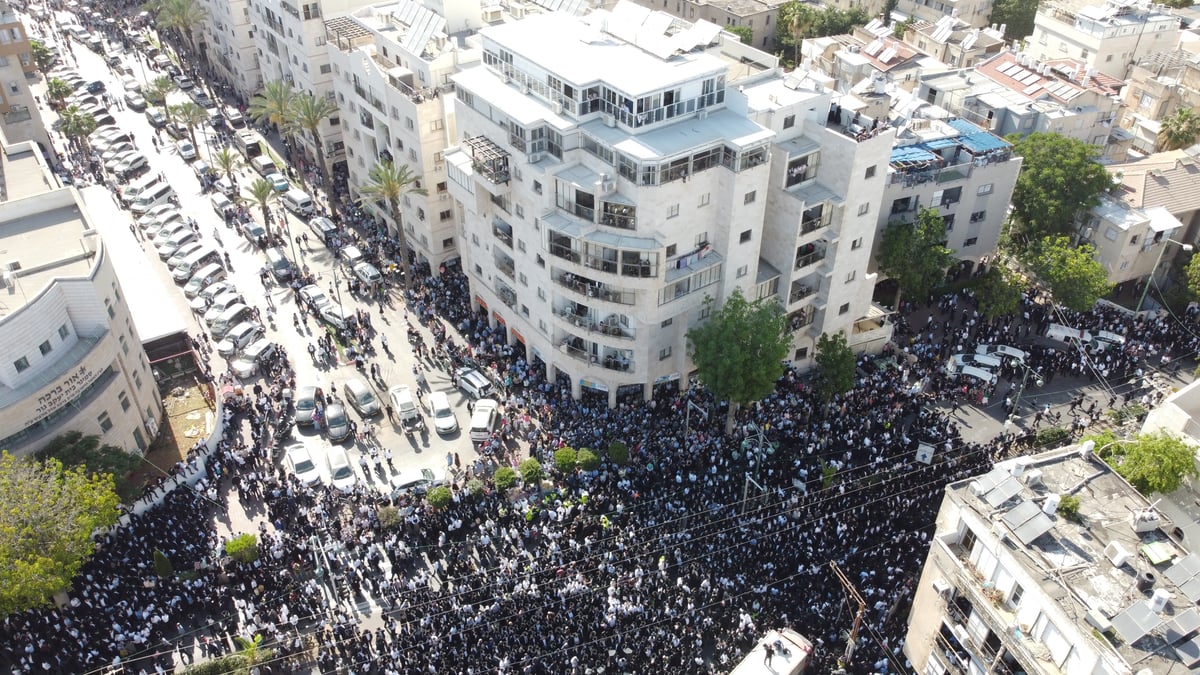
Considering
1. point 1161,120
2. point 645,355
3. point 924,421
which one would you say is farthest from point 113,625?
point 1161,120

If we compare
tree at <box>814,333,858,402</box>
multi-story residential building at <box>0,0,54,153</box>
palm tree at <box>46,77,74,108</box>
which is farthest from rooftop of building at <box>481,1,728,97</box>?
palm tree at <box>46,77,74,108</box>

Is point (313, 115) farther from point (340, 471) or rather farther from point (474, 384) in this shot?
point (340, 471)

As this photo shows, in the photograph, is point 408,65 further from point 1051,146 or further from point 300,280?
point 1051,146

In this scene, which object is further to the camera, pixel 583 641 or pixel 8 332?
pixel 8 332

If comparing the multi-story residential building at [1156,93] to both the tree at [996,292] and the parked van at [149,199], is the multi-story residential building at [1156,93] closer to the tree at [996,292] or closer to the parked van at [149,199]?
the tree at [996,292]

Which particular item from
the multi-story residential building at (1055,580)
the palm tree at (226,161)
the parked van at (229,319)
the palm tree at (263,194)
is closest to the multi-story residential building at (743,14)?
the palm tree at (226,161)

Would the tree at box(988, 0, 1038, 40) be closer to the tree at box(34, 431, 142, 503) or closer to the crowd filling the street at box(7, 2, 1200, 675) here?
the crowd filling the street at box(7, 2, 1200, 675)
